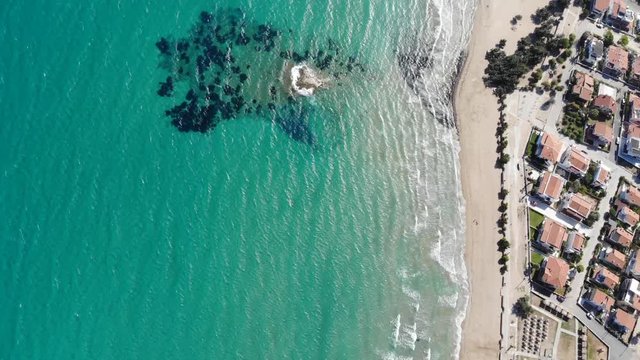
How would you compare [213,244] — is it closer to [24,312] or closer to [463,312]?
[24,312]

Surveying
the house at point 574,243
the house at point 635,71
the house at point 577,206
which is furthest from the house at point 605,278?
the house at point 635,71

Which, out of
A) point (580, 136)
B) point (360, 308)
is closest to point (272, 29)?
point (360, 308)

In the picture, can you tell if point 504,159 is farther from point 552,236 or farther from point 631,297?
point 631,297

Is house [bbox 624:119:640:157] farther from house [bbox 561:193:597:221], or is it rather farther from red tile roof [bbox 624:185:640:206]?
house [bbox 561:193:597:221]

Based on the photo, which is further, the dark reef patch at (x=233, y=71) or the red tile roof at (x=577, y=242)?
the dark reef patch at (x=233, y=71)

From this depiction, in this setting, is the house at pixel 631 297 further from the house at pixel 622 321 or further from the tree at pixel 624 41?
the tree at pixel 624 41
